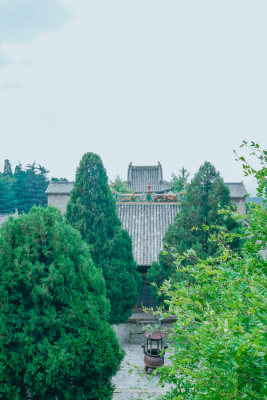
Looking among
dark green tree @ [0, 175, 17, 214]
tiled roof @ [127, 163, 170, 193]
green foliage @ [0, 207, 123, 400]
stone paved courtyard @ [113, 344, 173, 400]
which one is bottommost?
stone paved courtyard @ [113, 344, 173, 400]

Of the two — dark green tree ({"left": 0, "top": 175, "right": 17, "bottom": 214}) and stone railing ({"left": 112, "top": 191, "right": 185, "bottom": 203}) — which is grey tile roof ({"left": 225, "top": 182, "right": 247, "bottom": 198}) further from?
dark green tree ({"left": 0, "top": 175, "right": 17, "bottom": 214})

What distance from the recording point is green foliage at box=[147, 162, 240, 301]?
8648 millimetres

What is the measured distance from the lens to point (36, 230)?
4.14m

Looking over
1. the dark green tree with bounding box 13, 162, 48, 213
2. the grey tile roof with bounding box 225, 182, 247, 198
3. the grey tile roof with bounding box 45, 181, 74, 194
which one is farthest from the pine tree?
the grey tile roof with bounding box 225, 182, 247, 198

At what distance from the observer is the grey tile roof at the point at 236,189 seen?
18.0m

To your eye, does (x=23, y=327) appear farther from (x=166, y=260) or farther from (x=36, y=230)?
(x=166, y=260)

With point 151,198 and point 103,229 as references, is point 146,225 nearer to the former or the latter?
point 151,198

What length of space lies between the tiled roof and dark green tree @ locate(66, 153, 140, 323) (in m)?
17.9

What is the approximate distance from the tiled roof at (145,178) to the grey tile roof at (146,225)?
12959 mm

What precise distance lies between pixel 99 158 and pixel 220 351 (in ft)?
27.2

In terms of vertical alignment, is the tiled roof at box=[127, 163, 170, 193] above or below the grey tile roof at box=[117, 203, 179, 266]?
above

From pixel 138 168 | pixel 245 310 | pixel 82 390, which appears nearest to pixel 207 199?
pixel 82 390

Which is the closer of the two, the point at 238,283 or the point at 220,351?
the point at 220,351

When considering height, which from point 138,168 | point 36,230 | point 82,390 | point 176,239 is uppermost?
point 138,168
